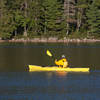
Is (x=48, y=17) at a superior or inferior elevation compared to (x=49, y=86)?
inferior

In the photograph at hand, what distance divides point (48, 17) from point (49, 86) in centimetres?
5076

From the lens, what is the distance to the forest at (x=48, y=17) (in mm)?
75125

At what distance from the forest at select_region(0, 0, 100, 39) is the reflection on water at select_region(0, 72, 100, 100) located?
4442cm

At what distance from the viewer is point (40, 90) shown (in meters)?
25.5

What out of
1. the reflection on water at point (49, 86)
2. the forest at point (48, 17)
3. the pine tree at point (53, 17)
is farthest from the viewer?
the pine tree at point (53, 17)

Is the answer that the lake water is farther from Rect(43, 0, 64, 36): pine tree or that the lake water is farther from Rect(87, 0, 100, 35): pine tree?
Rect(43, 0, 64, 36): pine tree

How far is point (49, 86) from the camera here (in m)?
26.7

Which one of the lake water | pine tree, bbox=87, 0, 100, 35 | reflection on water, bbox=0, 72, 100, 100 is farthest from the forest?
reflection on water, bbox=0, 72, 100, 100

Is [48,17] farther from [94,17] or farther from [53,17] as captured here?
[94,17]

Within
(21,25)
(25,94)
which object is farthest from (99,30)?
(25,94)

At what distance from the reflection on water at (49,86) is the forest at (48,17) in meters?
44.4

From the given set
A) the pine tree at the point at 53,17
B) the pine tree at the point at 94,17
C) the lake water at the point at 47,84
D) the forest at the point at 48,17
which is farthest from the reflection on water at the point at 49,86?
the pine tree at the point at 53,17

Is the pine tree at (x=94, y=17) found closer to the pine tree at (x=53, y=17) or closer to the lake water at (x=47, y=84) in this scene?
the pine tree at (x=53, y=17)

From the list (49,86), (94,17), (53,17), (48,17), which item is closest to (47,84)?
(49,86)
